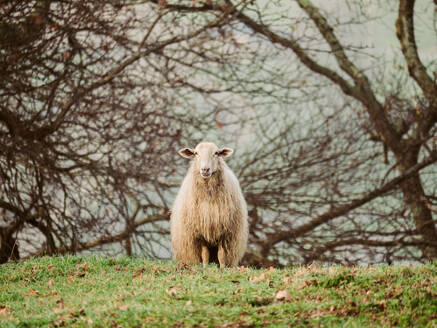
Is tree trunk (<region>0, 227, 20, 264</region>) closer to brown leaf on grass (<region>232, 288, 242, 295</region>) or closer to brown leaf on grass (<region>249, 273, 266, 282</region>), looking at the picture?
brown leaf on grass (<region>249, 273, 266, 282</region>)

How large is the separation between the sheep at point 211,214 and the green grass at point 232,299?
688 millimetres

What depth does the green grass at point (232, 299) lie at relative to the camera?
5250 mm

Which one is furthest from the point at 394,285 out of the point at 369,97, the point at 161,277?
the point at 369,97

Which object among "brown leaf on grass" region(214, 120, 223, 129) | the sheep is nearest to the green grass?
the sheep

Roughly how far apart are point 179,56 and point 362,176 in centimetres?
528

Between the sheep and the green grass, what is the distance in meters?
0.69

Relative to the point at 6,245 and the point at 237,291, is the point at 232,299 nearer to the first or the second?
the point at 237,291

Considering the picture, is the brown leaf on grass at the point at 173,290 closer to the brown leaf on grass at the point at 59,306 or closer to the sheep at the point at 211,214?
the brown leaf on grass at the point at 59,306

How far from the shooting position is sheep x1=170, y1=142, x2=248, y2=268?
26.6ft

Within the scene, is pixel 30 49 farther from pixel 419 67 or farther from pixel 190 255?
pixel 419 67

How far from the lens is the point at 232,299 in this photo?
227 inches

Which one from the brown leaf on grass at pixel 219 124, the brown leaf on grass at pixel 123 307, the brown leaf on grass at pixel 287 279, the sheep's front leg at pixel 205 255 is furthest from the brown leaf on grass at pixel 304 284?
the brown leaf on grass at pixel 219 124

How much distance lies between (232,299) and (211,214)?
2438mm

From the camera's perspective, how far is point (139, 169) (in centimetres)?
1216
